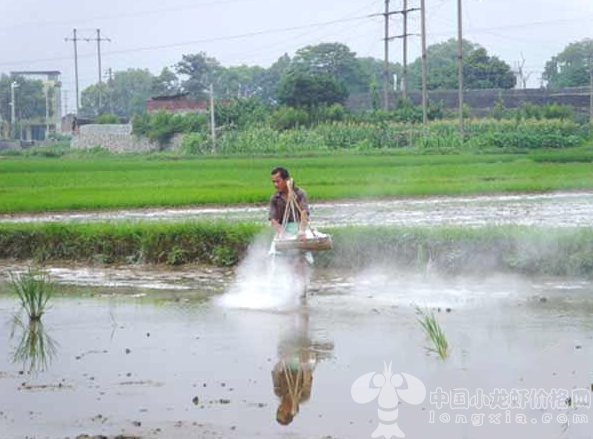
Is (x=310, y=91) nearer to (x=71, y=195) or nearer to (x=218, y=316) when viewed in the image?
(x=71, y=195)

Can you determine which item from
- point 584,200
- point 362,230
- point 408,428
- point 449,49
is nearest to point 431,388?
point 408,428

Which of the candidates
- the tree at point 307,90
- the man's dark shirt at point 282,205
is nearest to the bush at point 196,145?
the tree at point 307,90

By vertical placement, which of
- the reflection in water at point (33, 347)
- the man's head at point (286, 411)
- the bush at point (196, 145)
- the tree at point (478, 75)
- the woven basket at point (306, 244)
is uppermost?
the tree at point (478, 75)

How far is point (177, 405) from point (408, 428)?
5.88 ft

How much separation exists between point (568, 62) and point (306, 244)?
314ft

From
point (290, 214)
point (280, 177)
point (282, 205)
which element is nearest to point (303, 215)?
point (290, 214)

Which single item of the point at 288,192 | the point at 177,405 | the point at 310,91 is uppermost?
the point at 310,91

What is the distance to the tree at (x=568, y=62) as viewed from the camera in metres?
93.4

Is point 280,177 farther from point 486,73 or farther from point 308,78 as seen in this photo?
point 486,73

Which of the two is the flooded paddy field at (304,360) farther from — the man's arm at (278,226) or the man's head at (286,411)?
the man's arm at (278,226)

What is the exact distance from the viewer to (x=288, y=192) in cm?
1165

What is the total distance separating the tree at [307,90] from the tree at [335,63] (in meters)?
29.1

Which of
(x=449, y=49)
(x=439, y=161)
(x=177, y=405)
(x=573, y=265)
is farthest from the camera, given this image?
(x=449, y=49)

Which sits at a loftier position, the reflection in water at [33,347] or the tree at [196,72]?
the tree at [196,72]
